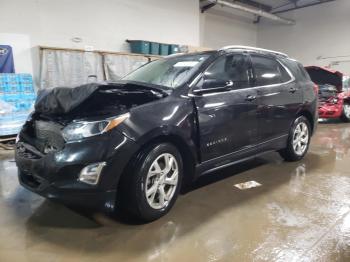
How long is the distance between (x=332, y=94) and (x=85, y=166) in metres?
7.47

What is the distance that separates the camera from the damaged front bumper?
1.98 metres

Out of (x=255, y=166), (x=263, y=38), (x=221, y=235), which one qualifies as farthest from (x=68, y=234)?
(x=263, y=38)

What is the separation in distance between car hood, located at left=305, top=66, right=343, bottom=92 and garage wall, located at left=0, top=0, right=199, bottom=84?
3480mm

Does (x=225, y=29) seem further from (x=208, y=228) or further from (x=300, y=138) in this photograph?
(x=208, y=228)

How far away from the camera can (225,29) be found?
12.5 meters

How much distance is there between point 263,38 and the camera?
14125 mm

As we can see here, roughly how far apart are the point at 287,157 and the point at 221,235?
2119 mm

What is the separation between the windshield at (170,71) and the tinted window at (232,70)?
4.9 inches

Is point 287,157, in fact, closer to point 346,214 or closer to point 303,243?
point 346,214

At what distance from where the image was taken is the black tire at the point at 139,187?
6.94ft

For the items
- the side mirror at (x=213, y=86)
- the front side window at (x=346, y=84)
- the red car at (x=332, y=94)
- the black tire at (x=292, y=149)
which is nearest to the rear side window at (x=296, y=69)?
the black tire at (x=292, y=149)

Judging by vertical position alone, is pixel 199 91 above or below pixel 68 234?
above

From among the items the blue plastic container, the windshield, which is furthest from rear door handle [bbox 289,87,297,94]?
the blue plastic container

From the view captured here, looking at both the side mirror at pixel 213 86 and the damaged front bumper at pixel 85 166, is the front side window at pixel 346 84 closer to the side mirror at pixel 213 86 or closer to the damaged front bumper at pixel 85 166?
the side mirror at pixel 213 86
